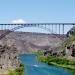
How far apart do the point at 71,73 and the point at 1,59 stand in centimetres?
2231

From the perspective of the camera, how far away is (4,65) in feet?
239

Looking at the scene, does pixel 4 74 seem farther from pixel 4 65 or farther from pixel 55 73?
pixel 55 73

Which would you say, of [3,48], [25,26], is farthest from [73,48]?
[3,48]

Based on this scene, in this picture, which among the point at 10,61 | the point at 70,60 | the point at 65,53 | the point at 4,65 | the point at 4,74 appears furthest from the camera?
the point at 65,53

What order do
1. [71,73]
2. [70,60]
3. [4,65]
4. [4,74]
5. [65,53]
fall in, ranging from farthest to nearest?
[65,53]
[70,60]
[71,73]
[4,65]
[4,74]

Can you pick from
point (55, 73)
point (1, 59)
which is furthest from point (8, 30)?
point (1, 59)

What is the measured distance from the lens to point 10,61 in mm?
78625

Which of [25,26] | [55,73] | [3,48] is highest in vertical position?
[25,26]

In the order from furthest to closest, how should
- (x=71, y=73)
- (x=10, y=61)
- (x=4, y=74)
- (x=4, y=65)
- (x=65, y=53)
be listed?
(x=65, y=53)
(x=71, y=73)
(x=10, y=61)
(x=4, y=65)
(x=4, y=74)

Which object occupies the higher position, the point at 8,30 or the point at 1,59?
the point at 8,30

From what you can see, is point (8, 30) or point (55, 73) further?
point (8, 30)

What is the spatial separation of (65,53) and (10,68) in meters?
63.6

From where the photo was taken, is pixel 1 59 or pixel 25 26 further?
pixel 25 26

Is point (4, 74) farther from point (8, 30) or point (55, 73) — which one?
point (8, 30)
